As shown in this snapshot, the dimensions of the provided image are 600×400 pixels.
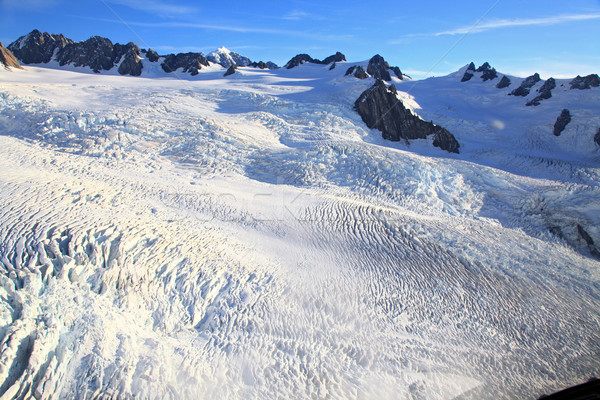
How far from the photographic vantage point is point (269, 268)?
8.85 m

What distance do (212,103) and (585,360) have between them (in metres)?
25.2

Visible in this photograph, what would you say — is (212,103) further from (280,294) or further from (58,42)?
(58,42)

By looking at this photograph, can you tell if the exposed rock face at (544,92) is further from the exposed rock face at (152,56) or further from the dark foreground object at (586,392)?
the exposed rock face at (152,56)

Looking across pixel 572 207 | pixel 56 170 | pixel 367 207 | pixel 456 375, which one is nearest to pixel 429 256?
pixel 367 207

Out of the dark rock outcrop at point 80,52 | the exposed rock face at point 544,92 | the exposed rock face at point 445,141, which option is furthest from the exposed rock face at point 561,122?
the dark rock outcrop at point 80,52

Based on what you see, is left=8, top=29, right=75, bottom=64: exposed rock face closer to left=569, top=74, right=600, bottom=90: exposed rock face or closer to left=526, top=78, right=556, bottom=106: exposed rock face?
left=526, top=78, right=556, bottom=106: exposed rock face

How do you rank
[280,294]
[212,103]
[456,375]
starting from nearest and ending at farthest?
1. [456,375]
2. [280,294]
3. [212,103]

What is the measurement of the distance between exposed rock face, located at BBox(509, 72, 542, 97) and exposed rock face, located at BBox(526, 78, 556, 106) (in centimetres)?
166

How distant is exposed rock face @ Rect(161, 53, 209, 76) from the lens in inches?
2016

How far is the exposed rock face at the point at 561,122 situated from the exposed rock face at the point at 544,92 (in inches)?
355

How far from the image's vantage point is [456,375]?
6.54m

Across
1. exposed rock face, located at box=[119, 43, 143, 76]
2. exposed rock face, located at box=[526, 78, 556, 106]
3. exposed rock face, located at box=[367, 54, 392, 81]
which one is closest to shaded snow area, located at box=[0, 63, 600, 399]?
exposed rock face, located at box=[526, 78, 556, 106]

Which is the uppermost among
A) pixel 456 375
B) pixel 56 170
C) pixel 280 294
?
pixel 56 170

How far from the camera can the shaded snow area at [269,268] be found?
5.88 metres
